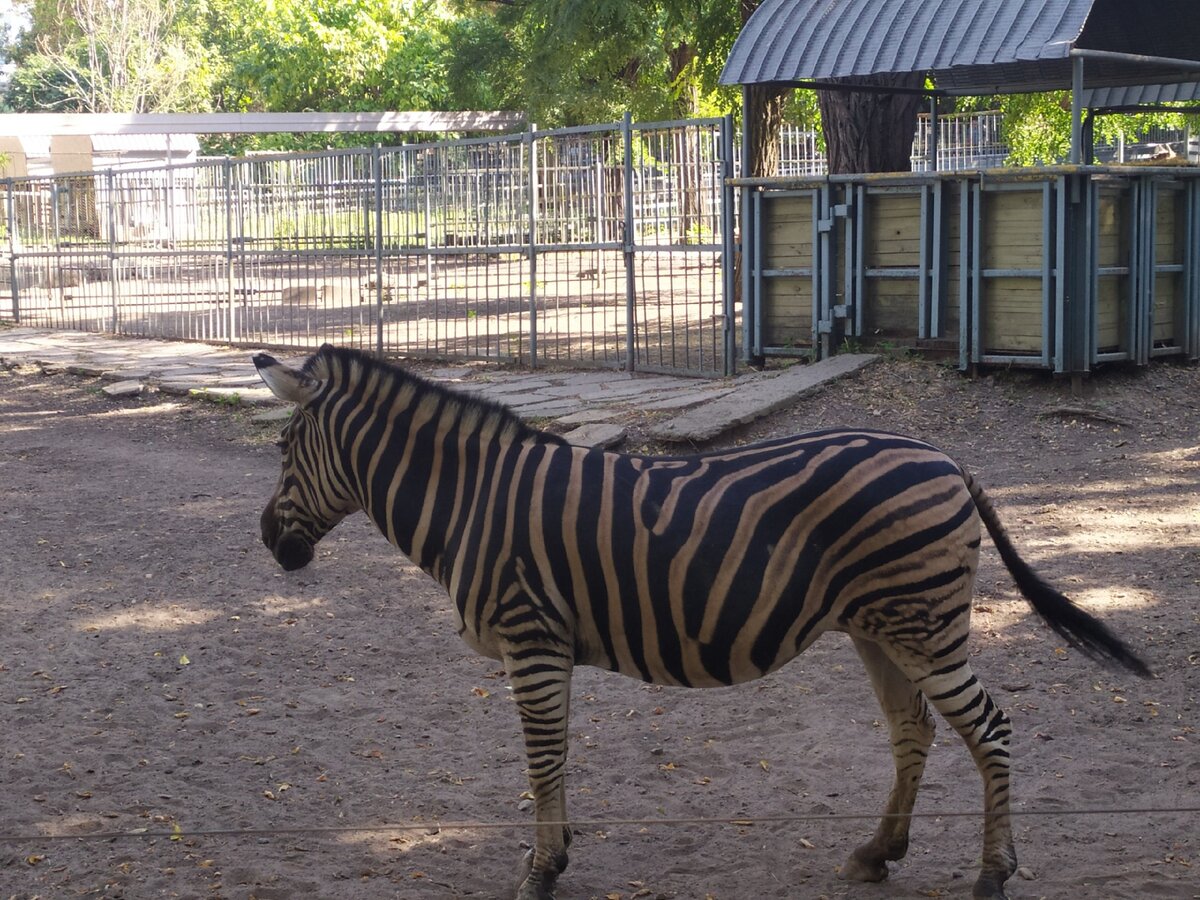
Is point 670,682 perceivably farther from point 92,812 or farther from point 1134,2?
point 1134,2

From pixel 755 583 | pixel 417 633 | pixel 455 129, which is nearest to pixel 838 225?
pixel 417 633

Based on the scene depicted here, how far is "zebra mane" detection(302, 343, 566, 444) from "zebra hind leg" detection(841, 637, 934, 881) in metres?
1.28

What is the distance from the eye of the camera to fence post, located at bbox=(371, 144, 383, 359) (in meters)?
14.7

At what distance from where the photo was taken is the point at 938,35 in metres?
10.5

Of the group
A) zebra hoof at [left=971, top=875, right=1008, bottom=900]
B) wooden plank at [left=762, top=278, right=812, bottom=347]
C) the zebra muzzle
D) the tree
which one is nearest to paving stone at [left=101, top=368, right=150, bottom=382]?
wooden plank at [left=762, top=278, right=812, bottom=347]

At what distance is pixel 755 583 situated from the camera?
3.84 m

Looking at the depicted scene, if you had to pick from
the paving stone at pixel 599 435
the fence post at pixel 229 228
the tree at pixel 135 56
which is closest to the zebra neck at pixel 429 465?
the paving stone at pixel 599 435

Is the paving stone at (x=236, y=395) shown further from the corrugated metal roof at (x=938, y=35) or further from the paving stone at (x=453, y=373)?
the corrugated metal roof at (x=938, y=35)

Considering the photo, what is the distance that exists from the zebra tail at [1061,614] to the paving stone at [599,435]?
4929 mm

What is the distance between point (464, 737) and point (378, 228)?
34.6ft

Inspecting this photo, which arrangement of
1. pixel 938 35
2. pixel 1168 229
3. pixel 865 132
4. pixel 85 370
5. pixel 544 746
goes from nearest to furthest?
1. pixel 544 746
2. pixel 938 35
3. pixel 1168 229
4. pixel 865 132
5. pixel 85 370

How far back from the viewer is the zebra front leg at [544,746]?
3.91m

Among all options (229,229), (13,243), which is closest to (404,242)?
(229,229)

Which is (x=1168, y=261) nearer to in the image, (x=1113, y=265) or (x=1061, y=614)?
(x=1113, y=265)
